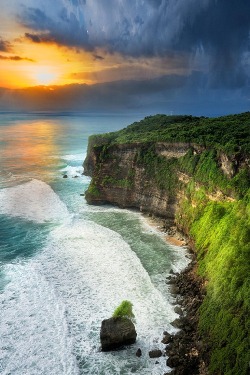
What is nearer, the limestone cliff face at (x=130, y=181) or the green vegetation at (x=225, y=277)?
the green vegetation at (x=225, y=277)

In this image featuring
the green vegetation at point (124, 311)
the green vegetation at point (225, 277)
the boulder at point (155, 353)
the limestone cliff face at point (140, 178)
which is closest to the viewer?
the green vegetation at point (225, 277)

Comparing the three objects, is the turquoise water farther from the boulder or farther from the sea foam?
the boulder

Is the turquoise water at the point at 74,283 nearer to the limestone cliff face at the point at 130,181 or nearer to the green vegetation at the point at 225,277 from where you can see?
the limestone cliff face at the point at 130,181

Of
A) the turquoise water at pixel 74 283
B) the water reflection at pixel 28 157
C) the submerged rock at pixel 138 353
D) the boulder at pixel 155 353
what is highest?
→ the boulder at pixel 155 353

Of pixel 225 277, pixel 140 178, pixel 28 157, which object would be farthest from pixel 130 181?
pixel 28 157

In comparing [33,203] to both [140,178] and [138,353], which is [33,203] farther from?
[138,353]

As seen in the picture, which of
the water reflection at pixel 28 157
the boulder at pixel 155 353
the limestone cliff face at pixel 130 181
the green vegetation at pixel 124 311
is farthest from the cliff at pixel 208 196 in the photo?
the water reflection at pixel 28 157

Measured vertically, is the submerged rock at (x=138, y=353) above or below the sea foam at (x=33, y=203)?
above
